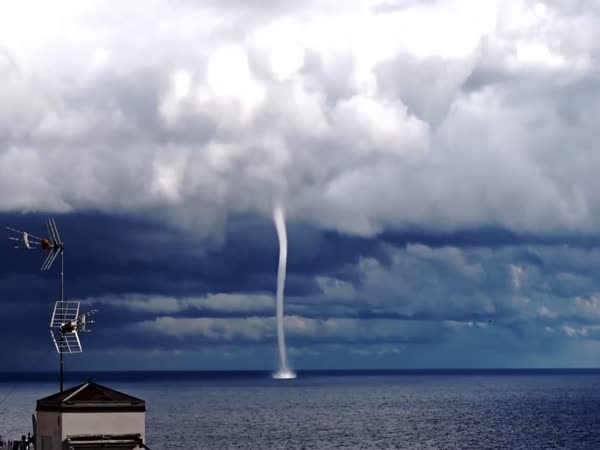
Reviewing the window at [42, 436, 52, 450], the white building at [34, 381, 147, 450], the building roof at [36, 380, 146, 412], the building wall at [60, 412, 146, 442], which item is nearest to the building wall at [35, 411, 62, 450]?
the white building at [34, 381, 147, 450]

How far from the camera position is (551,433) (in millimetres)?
184625

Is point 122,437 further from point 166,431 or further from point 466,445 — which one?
point 166,431

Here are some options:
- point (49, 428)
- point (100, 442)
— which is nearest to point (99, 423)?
point (100, 442)

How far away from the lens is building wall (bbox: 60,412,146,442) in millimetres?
51250

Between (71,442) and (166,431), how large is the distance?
135 m

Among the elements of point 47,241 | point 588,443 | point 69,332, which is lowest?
point 588,443

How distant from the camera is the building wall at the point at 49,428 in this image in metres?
51.7

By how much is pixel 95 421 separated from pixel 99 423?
0.22m

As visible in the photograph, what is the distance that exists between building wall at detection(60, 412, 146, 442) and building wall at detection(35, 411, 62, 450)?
2.07 ft

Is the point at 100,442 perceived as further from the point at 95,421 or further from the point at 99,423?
→ the point at 95,421

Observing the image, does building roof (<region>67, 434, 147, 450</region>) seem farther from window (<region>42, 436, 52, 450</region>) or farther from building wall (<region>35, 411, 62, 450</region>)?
window (<region>42, 436, 52, 450</region>)

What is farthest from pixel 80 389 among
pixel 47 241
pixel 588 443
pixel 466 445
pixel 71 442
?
pixel 588 443

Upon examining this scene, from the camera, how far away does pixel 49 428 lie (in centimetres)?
5253

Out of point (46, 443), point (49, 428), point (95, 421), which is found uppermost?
point (95, 421)
